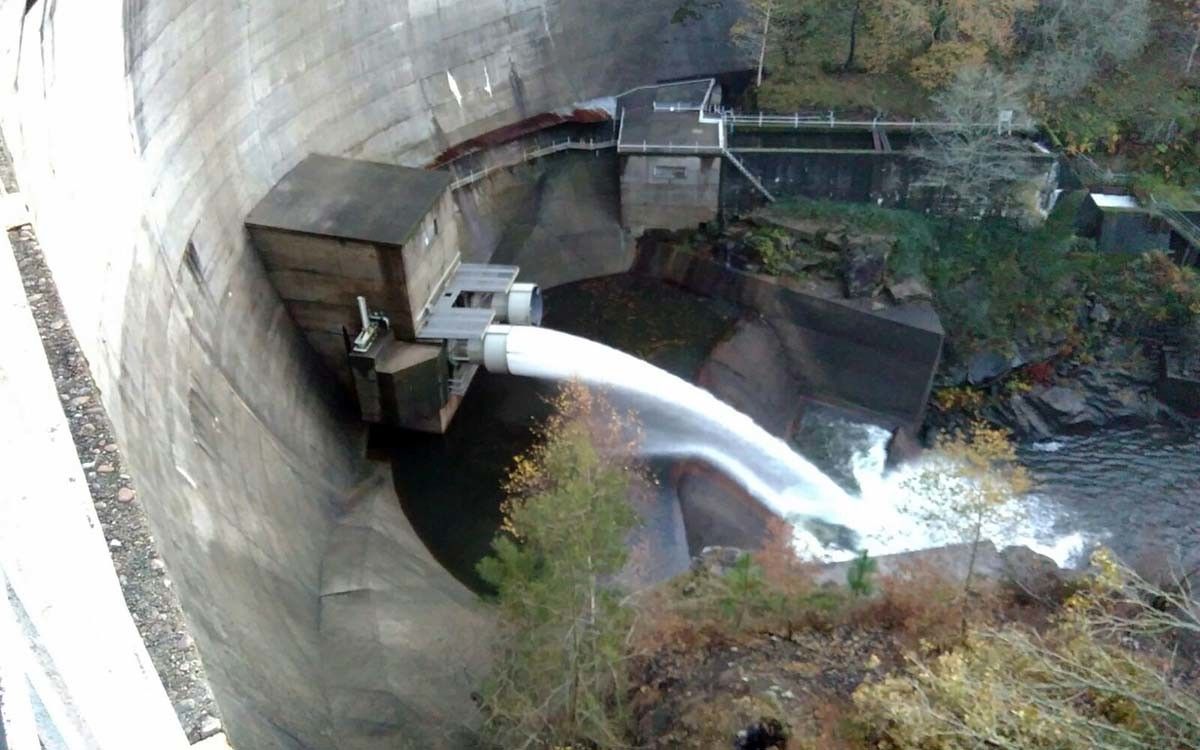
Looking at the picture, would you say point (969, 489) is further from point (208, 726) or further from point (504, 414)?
point (208, 726)

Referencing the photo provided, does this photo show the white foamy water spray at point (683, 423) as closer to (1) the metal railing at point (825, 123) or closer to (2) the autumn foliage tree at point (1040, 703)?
(1) the metal railing at point (825, 123)

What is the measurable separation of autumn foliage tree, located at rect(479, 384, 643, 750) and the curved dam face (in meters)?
2.13

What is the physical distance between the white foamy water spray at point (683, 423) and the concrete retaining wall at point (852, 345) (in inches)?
131

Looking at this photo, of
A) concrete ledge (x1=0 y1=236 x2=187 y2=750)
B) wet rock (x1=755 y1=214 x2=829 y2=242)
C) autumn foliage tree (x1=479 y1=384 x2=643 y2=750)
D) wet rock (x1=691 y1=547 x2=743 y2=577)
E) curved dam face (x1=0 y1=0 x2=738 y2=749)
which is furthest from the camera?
wet rock (x1=755 y1=214 x2=829 y2=242)

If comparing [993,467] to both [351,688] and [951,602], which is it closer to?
[951,602]

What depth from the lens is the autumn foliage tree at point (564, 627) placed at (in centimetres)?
991

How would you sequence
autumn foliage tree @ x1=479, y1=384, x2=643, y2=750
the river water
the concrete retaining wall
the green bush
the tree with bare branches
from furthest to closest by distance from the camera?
the tree with bare branches, the concrete retaining wall, the river water, the green bush, autumn foliage tree @ x1=479, y1=384, x2=643, y2=750

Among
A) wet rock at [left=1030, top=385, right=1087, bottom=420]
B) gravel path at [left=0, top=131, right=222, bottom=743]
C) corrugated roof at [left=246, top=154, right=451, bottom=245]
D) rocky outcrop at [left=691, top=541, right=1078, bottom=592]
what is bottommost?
wet rock at [left=1030, top=385, right=1087, bottom=420]

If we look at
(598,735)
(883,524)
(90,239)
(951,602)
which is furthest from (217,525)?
(883,524)

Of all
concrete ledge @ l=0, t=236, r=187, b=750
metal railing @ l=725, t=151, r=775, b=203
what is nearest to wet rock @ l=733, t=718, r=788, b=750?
concrete ledge @ l=0, t=236, r=187, b=750

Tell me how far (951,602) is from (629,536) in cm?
512

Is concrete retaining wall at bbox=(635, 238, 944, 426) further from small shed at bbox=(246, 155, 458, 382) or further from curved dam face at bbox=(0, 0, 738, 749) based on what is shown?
curved dam face at bbox=(0, 0, 738, 749)

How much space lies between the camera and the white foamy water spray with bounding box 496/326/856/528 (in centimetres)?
1727

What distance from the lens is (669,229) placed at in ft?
73.6
